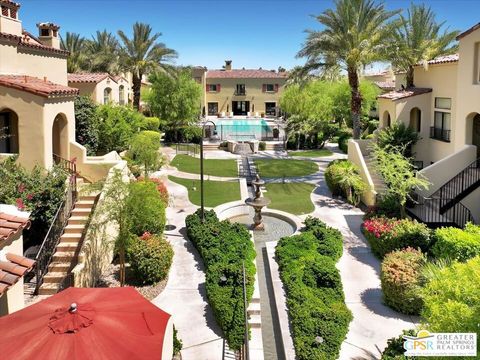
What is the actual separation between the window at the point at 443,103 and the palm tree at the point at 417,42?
11.7 feet

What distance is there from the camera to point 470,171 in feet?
72.5

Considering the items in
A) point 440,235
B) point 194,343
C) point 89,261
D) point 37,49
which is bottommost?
point 194,343

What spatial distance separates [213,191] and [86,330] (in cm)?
2132

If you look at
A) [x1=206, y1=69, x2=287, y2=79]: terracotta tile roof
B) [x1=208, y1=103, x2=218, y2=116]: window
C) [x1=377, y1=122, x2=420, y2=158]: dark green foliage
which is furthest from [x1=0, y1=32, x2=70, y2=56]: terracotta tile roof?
[x1=208, y1=103, x2=218, y2=116]: window

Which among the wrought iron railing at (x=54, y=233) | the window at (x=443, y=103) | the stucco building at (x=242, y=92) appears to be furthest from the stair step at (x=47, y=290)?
the stucco building at (x=242, y=92)

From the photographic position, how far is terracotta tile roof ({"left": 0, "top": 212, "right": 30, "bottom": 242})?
966cm

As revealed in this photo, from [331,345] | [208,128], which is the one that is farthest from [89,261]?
[208,128]

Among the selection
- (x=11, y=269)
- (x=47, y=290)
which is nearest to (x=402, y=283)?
(x=11, y=269)

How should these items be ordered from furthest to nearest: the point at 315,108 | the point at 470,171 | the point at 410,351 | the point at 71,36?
the point at 71,36, the point at 315,108, the point at 470,171, the point at 410,351

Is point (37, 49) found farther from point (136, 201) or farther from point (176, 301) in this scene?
point (176, 301)

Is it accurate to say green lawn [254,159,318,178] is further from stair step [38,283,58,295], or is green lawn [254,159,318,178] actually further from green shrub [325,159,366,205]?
stair step [38,283,58,295]

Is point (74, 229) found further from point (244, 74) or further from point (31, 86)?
point (244, 74)

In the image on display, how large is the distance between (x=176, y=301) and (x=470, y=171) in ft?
49.5

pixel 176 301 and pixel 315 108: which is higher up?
pixel 315 108
